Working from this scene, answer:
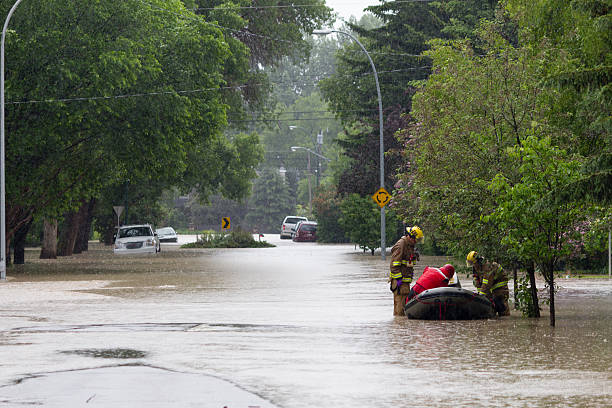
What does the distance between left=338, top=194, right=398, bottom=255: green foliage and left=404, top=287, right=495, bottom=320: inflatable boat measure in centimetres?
3183

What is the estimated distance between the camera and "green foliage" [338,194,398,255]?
5094cm

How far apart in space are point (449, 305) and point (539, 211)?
3010 mm

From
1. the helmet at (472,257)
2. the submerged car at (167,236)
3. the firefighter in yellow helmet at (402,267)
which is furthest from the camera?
the submerged car at (167,236)

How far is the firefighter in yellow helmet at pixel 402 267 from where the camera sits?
1903 cm

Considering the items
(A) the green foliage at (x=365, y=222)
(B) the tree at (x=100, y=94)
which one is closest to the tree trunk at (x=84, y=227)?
(A) the green foliage at (x=365, y=222)

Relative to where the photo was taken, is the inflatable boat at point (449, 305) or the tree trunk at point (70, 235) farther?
the tree trunk at point (70, 235)

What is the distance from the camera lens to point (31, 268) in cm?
3984

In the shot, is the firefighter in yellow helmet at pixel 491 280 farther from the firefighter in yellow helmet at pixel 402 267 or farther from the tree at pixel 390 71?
the tree at pixel 390 71

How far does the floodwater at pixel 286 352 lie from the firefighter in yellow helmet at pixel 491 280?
A: 39cm

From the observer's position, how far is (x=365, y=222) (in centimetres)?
5153

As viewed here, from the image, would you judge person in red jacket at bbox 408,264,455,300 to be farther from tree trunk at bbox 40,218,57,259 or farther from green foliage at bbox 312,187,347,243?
green foliage at bbox 312,187,347,243

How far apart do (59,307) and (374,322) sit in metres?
7.13

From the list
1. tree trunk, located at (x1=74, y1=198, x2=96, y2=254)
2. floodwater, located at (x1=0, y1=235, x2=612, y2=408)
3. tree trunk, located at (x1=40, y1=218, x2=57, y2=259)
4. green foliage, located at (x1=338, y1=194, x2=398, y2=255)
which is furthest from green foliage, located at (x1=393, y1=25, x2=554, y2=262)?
tree trunk, located at (x1=74, y1=198, x2=96, y2=254)

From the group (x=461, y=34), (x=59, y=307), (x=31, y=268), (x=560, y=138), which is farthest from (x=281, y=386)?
(x=461, y=34)
